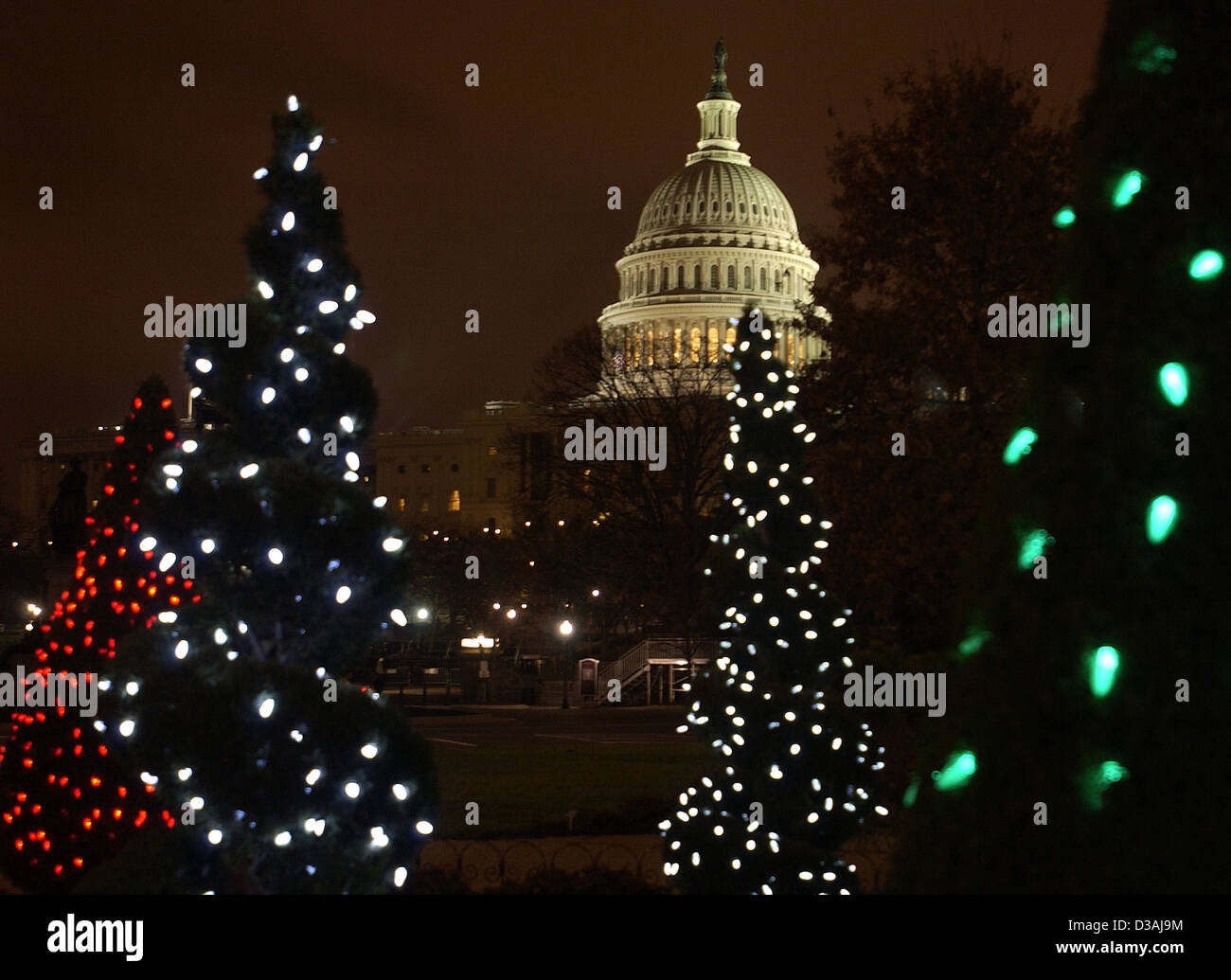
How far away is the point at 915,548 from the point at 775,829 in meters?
6.05

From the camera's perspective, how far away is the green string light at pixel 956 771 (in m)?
4.36

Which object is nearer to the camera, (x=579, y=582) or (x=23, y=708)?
(x=23, y=708)

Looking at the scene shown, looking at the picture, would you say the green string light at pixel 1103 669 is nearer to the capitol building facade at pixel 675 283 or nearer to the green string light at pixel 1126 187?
the green string light at pixel 1126 187

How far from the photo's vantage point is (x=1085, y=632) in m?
4.23

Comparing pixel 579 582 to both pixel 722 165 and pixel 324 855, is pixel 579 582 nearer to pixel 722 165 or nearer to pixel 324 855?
pixel 324 855

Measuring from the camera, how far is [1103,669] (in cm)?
422

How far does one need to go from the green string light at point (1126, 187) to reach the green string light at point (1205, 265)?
0.88 ft

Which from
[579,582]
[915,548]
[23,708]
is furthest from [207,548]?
[579,582]
